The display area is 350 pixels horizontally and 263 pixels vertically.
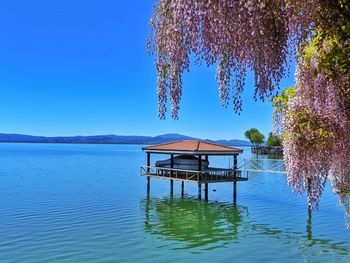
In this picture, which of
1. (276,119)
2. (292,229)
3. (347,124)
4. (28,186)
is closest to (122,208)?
(292,229)

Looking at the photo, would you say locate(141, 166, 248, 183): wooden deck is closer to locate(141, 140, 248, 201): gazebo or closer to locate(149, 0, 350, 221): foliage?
locate(141, 140, 248, 201): gazebo

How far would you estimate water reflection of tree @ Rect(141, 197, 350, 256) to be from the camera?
19625 mm

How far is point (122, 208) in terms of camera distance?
30.2 metres

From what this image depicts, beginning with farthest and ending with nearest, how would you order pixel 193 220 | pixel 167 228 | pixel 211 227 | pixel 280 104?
1. pixel 193 220
2. pixel 211 227
3. pixel 167 228
4. pixel 280 104

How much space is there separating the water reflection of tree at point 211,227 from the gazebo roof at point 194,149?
380 centimetres

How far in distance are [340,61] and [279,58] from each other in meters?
0.72

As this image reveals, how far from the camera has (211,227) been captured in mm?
23781

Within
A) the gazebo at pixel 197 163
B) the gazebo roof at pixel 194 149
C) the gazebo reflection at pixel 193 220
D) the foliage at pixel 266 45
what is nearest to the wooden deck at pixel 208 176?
the gazebo at pixel 197 163

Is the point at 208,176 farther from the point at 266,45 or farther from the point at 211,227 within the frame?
the point at 266,45

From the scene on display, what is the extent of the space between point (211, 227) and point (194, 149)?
7.80 m

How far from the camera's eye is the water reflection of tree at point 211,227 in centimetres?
1962

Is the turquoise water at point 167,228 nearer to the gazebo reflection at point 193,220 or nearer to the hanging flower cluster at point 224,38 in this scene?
the gazebo reflection at point 193,220

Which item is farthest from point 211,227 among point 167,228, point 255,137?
point 255,137

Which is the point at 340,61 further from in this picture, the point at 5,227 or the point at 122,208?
the point at 122,208
